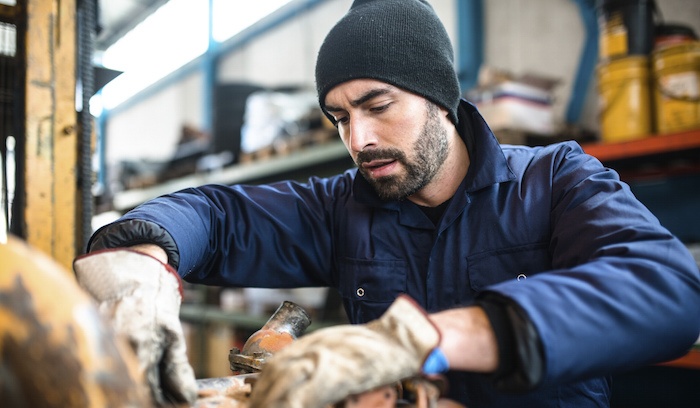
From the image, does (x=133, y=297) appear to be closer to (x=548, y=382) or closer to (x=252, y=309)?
(x=548, y=382)

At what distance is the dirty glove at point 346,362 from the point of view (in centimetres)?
86

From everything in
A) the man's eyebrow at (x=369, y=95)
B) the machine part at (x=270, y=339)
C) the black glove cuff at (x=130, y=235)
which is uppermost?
the man's eyebrow at (x=369, y=95)

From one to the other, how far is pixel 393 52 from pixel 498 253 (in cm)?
65

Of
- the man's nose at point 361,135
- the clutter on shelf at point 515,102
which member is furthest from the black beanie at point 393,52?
the clutter on shelf at point 515,102

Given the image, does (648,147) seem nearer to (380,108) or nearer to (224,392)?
(380,108)

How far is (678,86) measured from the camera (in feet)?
8.00

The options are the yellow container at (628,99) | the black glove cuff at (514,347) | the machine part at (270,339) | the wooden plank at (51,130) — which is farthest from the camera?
the yellow container at (628,99)

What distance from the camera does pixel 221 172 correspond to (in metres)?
4.99

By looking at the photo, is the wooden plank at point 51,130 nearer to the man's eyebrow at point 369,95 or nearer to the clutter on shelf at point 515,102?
the man's eyebrow at point 369,95

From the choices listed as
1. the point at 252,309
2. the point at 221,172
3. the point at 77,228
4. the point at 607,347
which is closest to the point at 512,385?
the point at 607,347

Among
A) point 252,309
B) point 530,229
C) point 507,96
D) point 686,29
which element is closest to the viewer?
point 530,229

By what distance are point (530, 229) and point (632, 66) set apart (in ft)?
4.65

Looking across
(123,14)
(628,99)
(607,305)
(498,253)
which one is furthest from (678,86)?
(123,14)

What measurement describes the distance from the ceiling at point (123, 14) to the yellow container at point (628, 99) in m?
6.62
